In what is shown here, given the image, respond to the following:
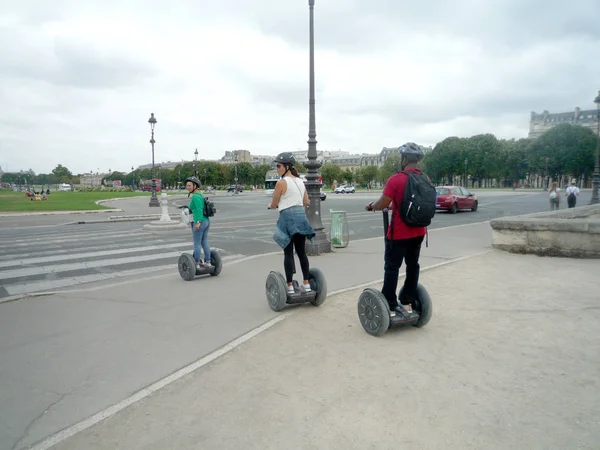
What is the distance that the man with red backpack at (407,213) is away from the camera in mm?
3904

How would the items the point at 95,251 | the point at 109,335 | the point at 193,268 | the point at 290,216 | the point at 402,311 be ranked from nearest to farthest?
the point at 402,311, the point at 109,335, the point at 290,216, the point at 193,268, the point at 95,251

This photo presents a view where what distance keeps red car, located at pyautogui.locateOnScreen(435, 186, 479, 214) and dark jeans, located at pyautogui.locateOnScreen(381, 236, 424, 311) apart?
20278 millimetres

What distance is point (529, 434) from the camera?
2.61 meters

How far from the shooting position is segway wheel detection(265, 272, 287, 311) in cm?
518

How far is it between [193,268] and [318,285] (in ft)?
9.07

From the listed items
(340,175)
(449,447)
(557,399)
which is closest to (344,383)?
(449,447)

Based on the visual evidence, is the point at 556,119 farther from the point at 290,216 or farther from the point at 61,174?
the point at 61,174

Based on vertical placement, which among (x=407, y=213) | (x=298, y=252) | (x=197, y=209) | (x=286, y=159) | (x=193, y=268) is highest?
(x=286, y=159)

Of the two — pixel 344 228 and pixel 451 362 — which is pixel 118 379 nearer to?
pixel 451 362

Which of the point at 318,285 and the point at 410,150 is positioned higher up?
the point at 410,150

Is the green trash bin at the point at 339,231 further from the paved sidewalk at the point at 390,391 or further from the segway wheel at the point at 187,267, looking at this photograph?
the paved sidewalk at the point at 390,391

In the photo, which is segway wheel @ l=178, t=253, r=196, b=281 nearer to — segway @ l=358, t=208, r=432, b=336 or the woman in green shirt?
the woman in green shirt

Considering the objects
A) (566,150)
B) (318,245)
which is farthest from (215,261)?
(566,150)

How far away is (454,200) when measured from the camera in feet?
79.7
